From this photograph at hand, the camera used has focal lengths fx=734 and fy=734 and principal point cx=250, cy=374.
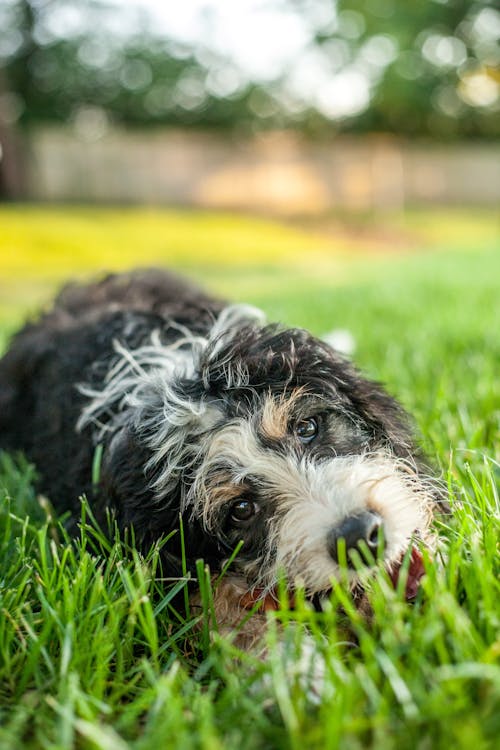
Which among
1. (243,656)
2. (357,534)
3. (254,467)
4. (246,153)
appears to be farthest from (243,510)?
(246,153)

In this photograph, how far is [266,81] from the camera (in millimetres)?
29875

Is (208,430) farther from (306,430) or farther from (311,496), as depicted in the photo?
(311,496)

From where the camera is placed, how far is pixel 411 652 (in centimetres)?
180

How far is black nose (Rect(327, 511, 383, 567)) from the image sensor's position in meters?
2.27

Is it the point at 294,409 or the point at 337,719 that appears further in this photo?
the point at 294,409

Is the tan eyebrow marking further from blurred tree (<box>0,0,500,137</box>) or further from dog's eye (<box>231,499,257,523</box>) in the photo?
blurred tree (<box>0,0,500,137</box>)

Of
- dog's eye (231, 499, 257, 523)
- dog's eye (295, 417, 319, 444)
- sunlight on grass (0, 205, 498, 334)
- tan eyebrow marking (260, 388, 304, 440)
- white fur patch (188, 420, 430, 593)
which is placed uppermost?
tan eyebrow marking (260, 388, 304, 440)

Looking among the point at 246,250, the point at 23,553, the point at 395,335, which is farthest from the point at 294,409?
the point at 246,250

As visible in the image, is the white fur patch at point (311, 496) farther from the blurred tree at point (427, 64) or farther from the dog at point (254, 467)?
the blurred tree at point (427, 64)

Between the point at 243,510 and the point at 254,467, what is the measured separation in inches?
6.9

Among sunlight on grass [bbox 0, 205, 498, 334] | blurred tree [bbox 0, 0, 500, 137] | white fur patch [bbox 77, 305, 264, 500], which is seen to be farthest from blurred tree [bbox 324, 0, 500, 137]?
white fur patch [bbox 77, 305, 264, 500]

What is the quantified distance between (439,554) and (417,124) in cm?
3499

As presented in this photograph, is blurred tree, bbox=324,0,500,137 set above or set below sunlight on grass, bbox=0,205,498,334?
above

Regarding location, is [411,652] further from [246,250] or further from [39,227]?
[39,227]
